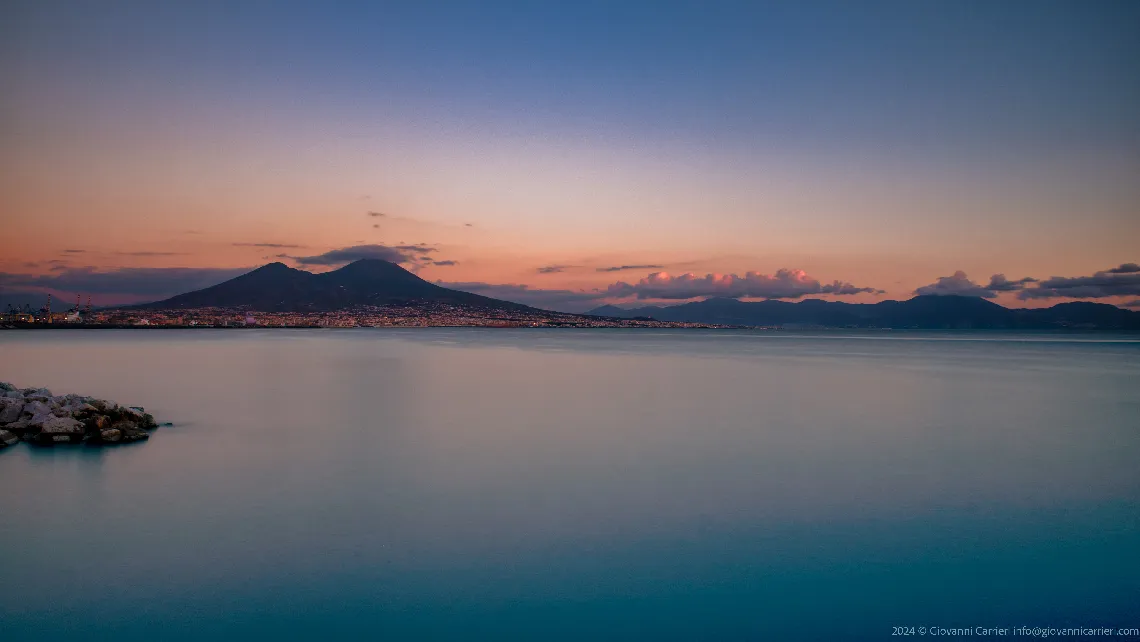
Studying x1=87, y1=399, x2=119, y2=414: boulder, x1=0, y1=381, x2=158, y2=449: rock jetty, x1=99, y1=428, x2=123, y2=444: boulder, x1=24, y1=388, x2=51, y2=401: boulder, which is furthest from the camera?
x1=24, y1=388, x2=51, y2=401: boulder

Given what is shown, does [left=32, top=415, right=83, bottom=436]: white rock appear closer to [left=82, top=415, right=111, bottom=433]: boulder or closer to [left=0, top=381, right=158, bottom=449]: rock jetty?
[left=0, top=381, right=158, bottom=449]: rock jetty

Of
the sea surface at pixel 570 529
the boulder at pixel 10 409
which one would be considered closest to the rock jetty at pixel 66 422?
the boulder at pixel 10 409

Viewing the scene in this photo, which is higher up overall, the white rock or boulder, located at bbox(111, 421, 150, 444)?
the white rock

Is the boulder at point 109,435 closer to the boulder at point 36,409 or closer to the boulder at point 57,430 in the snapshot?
the boulder at point 57,430

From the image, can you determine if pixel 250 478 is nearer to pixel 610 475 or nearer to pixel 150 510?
pixel 150 510

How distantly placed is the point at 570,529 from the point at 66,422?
35.7 ft

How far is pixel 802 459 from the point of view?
12.0 metres

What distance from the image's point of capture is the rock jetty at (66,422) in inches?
486

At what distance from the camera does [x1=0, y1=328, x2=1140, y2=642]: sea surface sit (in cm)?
561

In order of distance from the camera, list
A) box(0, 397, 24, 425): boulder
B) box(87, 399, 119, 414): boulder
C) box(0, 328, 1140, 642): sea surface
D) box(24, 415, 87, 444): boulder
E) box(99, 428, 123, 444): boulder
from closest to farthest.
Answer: box(0, 328, 1140, 642): sea surface
box(24, 415, 87, 444): boulder
box(99, 428, 123, 444): boulder
box(0, 397, 24, 425): boulder
box(87, 399, 119, 414): boulder

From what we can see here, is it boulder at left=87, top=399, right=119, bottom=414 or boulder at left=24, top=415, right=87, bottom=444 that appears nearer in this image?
boulder at left=24, top=415, right=87, bottom=444

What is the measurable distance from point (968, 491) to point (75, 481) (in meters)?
13.6

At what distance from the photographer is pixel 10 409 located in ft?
44.4

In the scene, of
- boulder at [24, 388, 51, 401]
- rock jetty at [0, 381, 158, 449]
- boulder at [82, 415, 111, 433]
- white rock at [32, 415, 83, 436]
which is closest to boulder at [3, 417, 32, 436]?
rock jetty at [0, 381, 158, 449]
